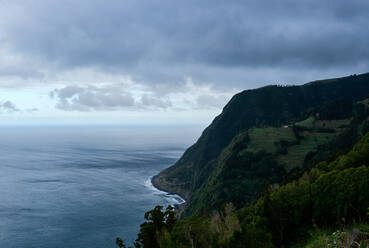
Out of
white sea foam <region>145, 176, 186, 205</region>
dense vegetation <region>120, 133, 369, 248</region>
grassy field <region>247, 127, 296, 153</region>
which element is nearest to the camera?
dense vegetation <region>120, 133, 369, 248</region>

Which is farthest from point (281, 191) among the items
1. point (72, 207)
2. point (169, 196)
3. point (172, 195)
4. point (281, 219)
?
point (172, 195)

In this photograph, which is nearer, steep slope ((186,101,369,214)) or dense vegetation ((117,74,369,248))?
dense vegetation ((117,74,369,248))

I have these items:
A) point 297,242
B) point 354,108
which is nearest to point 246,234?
point 297,242

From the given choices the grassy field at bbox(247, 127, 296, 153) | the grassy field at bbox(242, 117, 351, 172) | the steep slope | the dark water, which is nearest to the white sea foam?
the dark water

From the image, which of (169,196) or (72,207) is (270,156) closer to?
(169,196)

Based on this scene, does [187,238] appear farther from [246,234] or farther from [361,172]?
[361,172]

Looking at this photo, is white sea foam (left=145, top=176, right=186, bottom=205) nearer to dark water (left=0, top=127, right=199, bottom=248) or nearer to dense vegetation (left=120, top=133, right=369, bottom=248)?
dark water (left=0, top=127, right=199, bottom=248)

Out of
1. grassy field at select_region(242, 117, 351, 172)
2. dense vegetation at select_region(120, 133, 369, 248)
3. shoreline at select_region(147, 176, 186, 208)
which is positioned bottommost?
shoreline at select_region(147, 176, 186, 208)

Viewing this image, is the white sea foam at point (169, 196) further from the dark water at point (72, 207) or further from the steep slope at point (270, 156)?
the steep slope at point (270, 156)

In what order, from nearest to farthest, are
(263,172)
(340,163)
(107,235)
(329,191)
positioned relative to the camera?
1. (329,191)
2. (340,163)
3. (107,235)
4. (263,172)
